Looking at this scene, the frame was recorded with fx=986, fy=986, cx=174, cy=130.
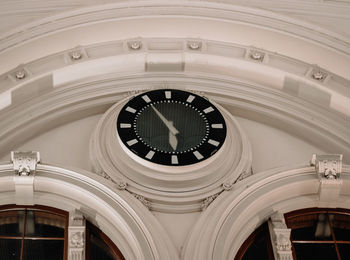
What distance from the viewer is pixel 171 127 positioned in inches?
442

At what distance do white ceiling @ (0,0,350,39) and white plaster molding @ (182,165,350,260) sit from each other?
2068 millimetres

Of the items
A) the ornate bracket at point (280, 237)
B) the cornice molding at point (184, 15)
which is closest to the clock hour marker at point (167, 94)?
the cornice molding at point (184, 15)

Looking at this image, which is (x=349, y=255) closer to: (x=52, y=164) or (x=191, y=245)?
(x=191, y=245)

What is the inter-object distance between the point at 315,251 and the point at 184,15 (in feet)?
11.2

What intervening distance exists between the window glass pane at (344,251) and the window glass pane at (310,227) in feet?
0.46

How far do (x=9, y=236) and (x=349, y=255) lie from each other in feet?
11.7

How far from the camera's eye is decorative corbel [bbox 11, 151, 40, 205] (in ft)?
34.3

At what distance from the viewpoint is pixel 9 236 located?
33.7ft

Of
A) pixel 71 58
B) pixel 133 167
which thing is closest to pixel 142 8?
pixel 71 58

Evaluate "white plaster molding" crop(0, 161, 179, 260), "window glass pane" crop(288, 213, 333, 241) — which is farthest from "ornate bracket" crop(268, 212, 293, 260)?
"white plaster molding" crop(0, 161, 179, 260)

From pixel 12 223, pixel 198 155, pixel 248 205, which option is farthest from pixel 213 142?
pixel 12 223

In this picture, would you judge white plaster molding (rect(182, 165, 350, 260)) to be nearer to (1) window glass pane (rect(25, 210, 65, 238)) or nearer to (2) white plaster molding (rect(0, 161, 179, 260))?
(2) white plaster molding (rect(0, 161, 179, 260))

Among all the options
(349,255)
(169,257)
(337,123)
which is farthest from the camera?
(337,123)

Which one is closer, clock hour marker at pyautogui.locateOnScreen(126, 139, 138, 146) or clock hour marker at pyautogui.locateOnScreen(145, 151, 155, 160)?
clock hour marker at pyautogui.locateOnScreen(145, 151, 155, 160)
